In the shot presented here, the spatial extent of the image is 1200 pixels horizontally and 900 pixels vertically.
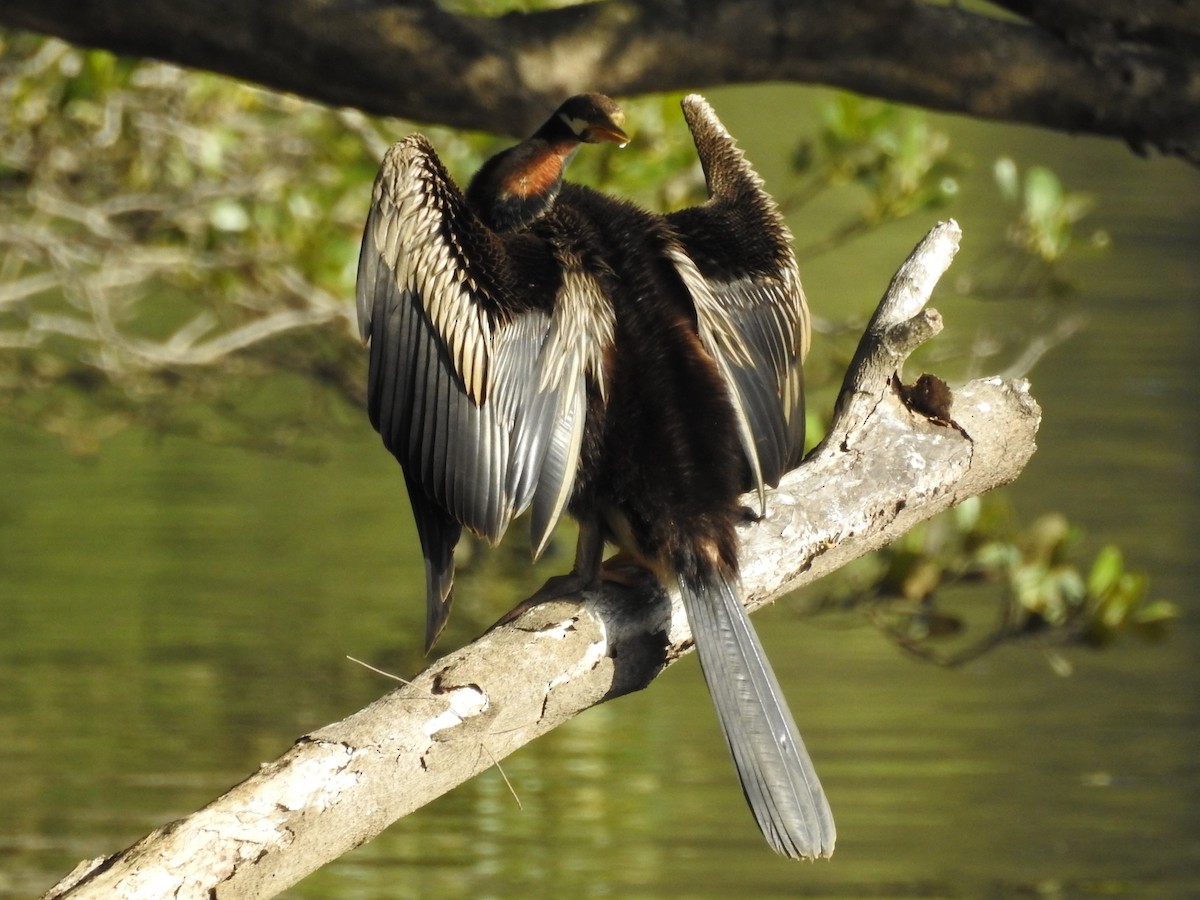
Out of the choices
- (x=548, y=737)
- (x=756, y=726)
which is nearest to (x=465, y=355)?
(x=756, y=726)

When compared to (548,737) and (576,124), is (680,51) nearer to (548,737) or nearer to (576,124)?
(576,124)

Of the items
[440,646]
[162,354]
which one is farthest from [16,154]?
[440,646]

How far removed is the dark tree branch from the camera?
3.09 meters

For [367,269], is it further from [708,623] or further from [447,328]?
[708,623]

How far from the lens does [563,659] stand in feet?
7.18

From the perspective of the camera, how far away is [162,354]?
5.33 m

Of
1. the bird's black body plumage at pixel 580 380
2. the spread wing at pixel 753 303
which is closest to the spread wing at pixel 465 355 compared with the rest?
the bird's black body plumage at pixel 580 380

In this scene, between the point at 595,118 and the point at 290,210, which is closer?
the point at 595,118

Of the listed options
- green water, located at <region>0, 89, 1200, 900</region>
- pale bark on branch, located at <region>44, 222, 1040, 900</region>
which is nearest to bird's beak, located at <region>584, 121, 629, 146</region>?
pale bark on branch, located at <region>44, 222, 1040, 900</region>

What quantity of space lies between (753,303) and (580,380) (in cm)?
37

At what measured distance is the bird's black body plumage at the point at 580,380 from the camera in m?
2.33

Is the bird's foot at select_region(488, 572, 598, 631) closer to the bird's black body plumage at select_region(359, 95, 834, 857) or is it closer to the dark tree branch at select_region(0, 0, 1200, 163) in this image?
the bird's black body plumage at select_region(359, 95, 834, 857)

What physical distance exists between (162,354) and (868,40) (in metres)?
2.68

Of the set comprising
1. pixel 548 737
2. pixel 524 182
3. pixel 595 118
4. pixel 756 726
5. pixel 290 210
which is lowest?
pixel 548 737
